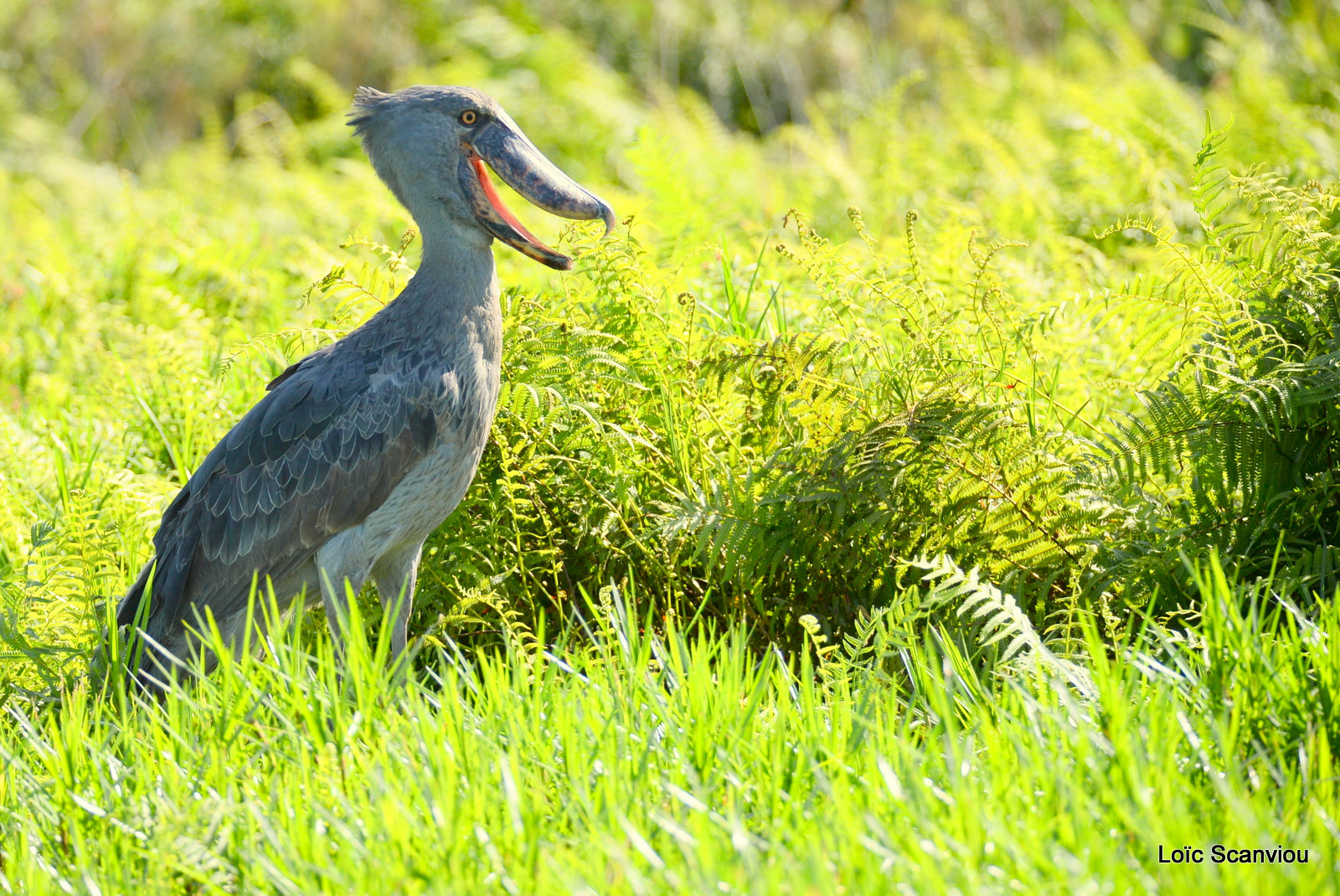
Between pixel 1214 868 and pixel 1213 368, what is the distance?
183cm

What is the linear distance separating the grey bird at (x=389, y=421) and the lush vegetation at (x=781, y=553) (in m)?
0.28

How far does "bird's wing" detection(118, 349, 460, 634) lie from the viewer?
11.5ft

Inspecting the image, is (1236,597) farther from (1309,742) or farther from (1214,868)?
(1214,868)

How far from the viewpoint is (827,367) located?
379cm

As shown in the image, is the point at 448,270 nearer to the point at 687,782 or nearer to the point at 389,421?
the point at 389,421

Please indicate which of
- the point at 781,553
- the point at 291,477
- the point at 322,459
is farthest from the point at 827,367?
the point at 291,477

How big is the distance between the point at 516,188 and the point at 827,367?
1113 millimetres

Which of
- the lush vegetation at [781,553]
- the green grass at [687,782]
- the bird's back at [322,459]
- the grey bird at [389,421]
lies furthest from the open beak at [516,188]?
the green grass at [687,782]

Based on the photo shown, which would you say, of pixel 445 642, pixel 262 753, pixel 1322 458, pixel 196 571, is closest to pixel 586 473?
pixel 445 642

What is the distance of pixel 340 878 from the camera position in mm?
2154

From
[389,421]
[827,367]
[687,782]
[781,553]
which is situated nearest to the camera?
[687,782]

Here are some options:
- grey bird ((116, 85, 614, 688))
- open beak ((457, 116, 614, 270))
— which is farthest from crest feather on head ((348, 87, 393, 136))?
open beak ((457, 116, 614, 270))

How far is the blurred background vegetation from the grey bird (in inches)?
10.4

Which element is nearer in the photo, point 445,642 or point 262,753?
point 262,753
